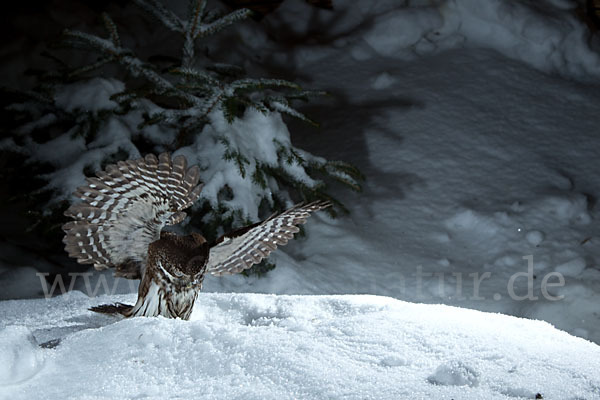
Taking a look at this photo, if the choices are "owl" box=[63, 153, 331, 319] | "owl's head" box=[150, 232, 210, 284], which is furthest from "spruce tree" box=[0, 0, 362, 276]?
"owl's head" box=[150, 232, 210, 284]

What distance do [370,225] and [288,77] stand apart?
1.87 meters

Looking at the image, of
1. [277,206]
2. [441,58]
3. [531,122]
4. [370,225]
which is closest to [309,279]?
[277,206]

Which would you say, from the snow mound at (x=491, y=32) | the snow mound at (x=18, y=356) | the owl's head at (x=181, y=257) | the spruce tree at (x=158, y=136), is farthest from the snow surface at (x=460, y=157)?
the snow mound at (x=18, y=356)

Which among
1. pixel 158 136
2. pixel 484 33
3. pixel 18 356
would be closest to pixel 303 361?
pixel 18 356

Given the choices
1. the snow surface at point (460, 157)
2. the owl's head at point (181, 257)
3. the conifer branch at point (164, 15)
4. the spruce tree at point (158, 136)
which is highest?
the conifer branch at point (164, 15)

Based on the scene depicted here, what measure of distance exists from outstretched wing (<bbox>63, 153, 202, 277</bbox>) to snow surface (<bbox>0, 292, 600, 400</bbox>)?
285 millimetres

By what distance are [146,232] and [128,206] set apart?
0.12 m

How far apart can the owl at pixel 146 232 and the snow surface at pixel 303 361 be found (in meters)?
0.17

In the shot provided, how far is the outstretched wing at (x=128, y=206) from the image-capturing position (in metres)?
1.84

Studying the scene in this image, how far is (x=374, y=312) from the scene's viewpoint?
7.22ft

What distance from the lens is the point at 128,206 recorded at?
74.9 inches

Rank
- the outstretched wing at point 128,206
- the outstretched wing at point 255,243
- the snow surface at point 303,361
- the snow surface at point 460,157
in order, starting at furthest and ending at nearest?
the snow surface at point 460,157
the outstretched wing at point 255,243
the outstretched wing at point 128,206
the snow surface at point 303,361

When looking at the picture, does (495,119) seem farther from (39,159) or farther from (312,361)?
(312,361)

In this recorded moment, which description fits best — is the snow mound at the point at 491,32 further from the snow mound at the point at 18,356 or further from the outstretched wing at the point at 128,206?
the snow mound at the point at 18,356
